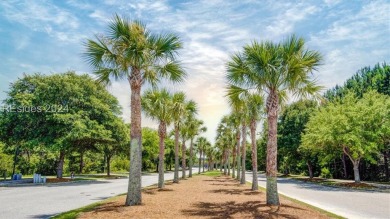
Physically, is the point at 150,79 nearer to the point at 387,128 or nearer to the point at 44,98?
the point at 44,98

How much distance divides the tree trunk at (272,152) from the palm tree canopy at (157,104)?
1002 centimetres

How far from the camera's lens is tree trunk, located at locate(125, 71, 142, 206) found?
1290cm

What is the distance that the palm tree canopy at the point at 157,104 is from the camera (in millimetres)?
22547

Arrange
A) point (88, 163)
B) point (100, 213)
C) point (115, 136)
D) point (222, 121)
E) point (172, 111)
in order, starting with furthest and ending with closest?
point (88, 163), point (222, 121), point (115, 136), point (172, 111), point (100, 213)

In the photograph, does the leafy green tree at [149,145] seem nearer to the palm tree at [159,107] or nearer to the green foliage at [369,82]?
the green foliage at [369,82]

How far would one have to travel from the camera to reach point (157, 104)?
74.7 ft

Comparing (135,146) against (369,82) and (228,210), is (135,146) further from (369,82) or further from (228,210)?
(369,82)

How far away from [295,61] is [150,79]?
6.81 meters

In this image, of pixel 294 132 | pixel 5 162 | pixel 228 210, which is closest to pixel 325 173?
pixel 294 132

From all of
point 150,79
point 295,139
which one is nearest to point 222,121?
point 295,139

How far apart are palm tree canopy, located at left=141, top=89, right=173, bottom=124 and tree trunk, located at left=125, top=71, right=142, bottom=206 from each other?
27.7 ft

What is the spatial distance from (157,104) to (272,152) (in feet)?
36.9

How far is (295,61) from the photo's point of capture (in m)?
13.8

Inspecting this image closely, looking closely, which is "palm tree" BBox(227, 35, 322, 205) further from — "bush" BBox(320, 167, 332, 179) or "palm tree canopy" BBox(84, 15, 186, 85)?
"bush" BBox(320, 167, 332, 179)
